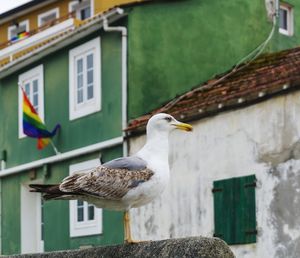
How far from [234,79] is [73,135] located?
4136 mm

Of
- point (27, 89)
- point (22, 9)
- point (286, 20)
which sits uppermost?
point (22, 9)

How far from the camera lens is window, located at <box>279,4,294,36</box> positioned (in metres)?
24.0

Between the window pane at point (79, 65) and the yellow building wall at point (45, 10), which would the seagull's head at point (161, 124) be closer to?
the window pane at point (79, 65)

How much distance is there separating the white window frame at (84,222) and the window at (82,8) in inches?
432

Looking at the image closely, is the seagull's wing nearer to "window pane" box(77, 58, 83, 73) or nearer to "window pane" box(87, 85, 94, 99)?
"window pane" box(87, 85, 94, 99)

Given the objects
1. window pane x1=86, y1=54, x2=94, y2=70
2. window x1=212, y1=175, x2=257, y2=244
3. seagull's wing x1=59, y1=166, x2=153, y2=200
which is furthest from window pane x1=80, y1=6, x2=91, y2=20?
seagull's wing x1=59, y1=166, x2=153, y2=200

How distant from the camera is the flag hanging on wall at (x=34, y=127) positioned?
22.2m

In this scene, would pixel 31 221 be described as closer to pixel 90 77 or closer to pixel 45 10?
pixel 90 77

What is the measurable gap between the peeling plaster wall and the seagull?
7.49 metres

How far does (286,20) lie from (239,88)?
7.17 metres

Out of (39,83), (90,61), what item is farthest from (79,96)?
(39,83)

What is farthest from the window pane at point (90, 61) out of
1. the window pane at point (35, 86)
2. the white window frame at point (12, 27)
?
the white window frame at point (12, 27)

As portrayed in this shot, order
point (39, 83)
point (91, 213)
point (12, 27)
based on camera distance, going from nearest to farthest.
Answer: point (91, 213)
point (39, 83)
point (12, 27)

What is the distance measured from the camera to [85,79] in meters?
21.4
